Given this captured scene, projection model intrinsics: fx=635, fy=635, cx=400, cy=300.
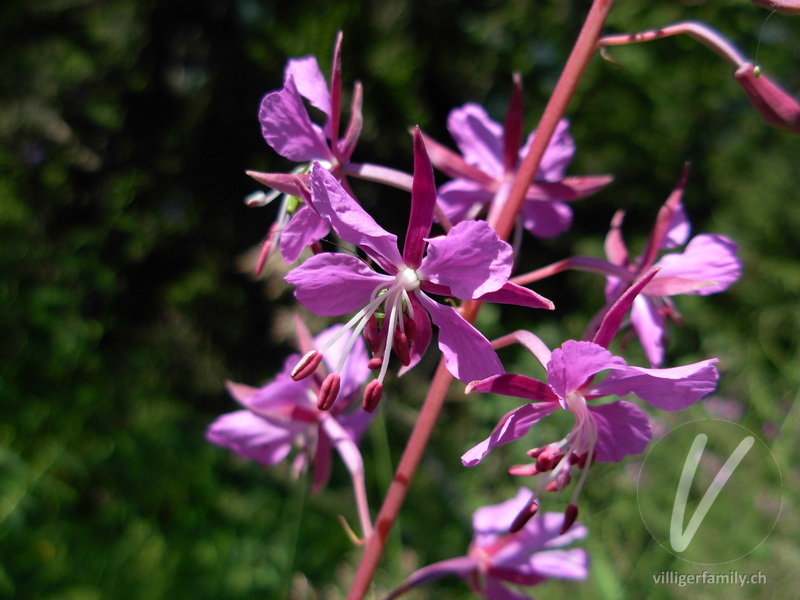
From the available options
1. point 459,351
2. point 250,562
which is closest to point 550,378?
point 459,351

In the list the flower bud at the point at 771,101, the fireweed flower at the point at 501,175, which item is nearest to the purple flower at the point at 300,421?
the fireweed flower at the point at 501,175

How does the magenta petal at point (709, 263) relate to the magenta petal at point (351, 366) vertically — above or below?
above

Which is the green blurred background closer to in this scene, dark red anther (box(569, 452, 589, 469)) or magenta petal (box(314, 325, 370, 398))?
magenta petal (box(314, 325, 370, 398))

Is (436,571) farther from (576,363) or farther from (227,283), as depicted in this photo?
(227,283)

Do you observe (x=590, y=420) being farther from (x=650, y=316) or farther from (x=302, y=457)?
(x=302, y=457)

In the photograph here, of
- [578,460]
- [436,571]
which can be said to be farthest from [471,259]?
[436,571]

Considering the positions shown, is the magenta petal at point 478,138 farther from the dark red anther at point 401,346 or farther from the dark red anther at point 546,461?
the dark red anther at point 546,461

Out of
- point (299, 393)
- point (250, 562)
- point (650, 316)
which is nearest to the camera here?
point (650, 316)
